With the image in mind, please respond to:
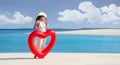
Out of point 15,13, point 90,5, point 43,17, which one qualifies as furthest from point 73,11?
point 43,17

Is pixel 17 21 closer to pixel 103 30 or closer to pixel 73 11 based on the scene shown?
pixel 73 11

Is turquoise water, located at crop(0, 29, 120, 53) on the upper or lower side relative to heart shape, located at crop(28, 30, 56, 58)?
lower

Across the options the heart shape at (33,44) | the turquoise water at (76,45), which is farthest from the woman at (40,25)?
the turquoise water at (76,45)
